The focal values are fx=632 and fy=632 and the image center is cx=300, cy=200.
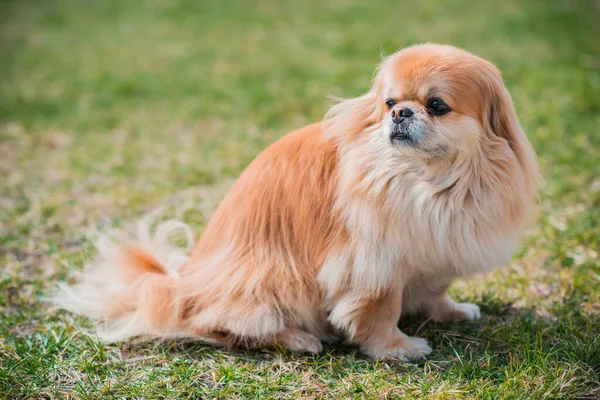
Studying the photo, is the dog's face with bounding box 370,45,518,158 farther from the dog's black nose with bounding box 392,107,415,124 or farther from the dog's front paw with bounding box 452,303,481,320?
the dog's front paw with bounding box 452,303,481,320

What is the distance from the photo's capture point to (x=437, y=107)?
2320 mm

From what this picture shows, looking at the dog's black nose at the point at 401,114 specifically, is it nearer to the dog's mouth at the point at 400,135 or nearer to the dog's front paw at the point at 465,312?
the dog's mouth at the point at 400,135

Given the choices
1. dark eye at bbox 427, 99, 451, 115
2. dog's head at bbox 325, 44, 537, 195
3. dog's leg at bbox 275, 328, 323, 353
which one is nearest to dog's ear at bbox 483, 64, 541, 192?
dog's head at bbox 325, 44, 537, 195

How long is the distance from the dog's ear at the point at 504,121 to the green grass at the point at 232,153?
0.60 m

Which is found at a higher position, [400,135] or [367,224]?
[400,135]

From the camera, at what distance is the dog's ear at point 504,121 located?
2.40m

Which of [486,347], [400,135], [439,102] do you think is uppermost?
[439,102]

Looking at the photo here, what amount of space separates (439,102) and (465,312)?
1.07m

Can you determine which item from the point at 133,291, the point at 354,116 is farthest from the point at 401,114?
the point at 133,291

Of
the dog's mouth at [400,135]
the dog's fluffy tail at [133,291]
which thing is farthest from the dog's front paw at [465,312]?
the dog's fluffy tail at [133,291]

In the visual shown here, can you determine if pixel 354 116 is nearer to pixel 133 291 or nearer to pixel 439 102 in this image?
pixel 439 102

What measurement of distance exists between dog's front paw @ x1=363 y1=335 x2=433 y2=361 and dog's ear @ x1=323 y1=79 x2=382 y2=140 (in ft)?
2.86

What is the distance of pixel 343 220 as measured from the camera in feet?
8.27

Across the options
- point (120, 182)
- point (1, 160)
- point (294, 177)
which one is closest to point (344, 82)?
point (120, 182)
